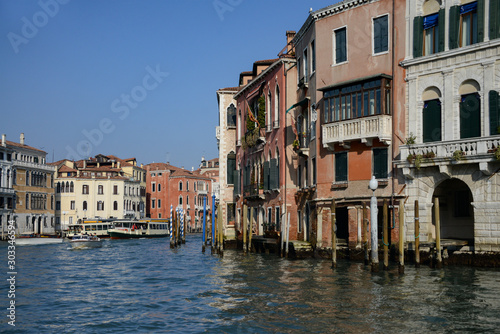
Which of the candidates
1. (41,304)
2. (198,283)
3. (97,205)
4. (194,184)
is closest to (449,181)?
(198,283)

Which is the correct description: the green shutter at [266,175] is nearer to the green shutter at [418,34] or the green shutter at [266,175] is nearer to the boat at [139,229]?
the green shutter at [418,34]

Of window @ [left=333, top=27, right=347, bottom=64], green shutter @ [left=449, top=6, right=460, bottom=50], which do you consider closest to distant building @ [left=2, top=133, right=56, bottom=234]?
window @ [left=333, top=27, right=347, bottom=64]

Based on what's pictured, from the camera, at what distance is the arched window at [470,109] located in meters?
19.5

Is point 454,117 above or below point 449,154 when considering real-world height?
above

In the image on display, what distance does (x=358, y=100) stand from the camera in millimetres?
22344

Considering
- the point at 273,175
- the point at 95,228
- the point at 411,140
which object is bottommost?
the point at 95,228

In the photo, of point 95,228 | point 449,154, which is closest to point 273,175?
Answer: point 449,154

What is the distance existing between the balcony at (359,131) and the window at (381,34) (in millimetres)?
2505

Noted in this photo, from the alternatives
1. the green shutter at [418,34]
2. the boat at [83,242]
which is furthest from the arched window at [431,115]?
the boat at [83,242]

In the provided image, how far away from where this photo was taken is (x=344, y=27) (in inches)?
918

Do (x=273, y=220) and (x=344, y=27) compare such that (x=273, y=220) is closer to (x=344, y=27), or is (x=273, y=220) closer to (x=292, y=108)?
(x=292, y=108)

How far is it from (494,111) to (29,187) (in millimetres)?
53244

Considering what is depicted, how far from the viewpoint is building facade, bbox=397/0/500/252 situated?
18.9 meters

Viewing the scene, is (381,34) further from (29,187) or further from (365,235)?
(29,187)
